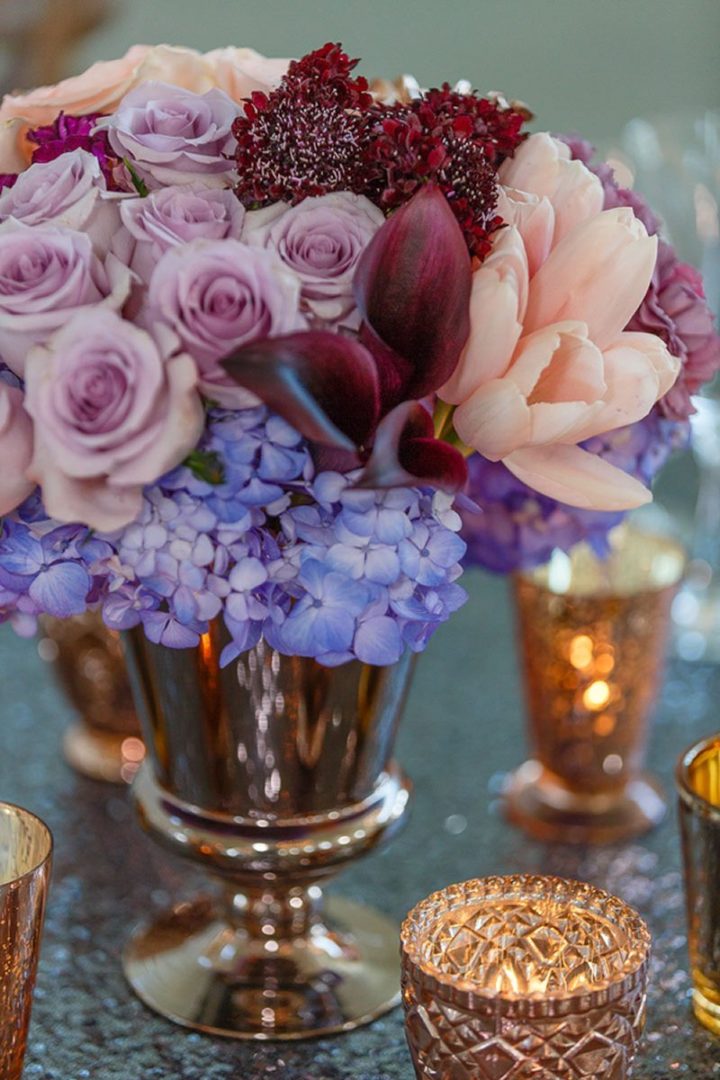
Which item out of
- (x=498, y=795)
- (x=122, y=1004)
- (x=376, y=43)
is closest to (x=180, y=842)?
(x=122, y=1004)

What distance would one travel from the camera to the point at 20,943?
18.8 inches

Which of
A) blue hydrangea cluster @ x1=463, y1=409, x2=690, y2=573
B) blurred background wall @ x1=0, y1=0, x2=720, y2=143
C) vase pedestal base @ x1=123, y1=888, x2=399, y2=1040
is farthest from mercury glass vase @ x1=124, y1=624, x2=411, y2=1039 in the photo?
blurred background wall @ x1=0, y1=0, x2=720, y2=143

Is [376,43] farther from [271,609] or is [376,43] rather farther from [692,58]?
[271,609]

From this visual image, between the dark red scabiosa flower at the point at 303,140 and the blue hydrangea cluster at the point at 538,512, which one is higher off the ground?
the dark red scabiosa flower at the point at 303,140

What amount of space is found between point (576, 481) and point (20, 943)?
228 millimetres

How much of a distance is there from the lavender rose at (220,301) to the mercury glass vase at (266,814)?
0.12 m

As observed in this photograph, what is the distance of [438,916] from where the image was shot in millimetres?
498

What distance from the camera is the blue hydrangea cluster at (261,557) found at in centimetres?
43

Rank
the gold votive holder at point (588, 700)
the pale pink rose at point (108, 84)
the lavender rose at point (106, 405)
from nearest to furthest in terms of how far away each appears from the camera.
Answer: the lavender rose at point (106, 405) → the pale pink rose at point (108, 84) → the gold votive holder at point (588, 700)

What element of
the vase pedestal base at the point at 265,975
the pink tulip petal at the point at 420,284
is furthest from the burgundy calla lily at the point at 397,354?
the vase pedestal base at the point at 265,975

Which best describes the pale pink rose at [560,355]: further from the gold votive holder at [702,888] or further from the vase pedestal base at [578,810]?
the vase pedestal base at [578,810]

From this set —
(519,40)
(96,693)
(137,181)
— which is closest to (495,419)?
(137,181)

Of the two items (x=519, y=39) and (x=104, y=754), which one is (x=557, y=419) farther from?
(x=519, y=39)

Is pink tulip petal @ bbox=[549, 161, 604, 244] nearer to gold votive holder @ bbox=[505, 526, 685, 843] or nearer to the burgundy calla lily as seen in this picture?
the burgundy calla lily
